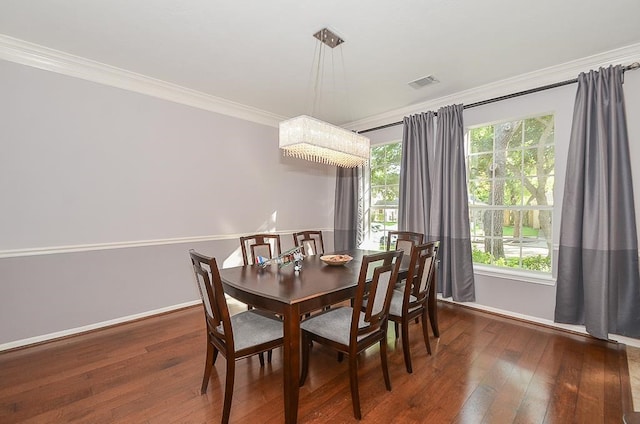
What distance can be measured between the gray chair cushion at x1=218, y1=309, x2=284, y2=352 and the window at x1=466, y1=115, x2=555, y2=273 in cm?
282

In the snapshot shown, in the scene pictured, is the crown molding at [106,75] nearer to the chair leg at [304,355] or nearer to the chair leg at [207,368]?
the chair leg at [207,368]

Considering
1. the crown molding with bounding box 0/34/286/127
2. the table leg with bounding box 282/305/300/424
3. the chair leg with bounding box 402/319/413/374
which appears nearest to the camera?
the table leg with bounding box 282/305/300/424

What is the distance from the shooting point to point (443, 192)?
3.68 meters

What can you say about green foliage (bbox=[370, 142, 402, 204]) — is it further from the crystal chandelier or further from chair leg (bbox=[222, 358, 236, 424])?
chair leg (bbox=[222, 358, 236, 424])

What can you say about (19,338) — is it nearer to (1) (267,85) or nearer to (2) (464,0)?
(1) (267,85)

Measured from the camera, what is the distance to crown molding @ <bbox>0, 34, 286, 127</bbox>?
255 cm

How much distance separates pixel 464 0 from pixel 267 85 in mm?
2153

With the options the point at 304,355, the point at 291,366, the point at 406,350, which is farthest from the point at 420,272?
the point at 291,366

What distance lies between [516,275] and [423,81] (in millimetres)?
2454

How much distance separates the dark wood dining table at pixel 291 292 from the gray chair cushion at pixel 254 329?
220 mm

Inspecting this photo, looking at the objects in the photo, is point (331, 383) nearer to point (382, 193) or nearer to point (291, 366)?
point (291, 366)

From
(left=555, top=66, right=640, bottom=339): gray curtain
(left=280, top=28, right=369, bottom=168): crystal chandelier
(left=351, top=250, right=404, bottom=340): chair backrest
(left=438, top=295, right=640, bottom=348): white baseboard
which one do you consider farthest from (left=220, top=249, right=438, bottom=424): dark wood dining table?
(left=555, top=66, right=640, bottom=339): gray curtain

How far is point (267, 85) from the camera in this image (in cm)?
341

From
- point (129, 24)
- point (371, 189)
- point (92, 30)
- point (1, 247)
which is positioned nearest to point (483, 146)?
point (371, 189)
